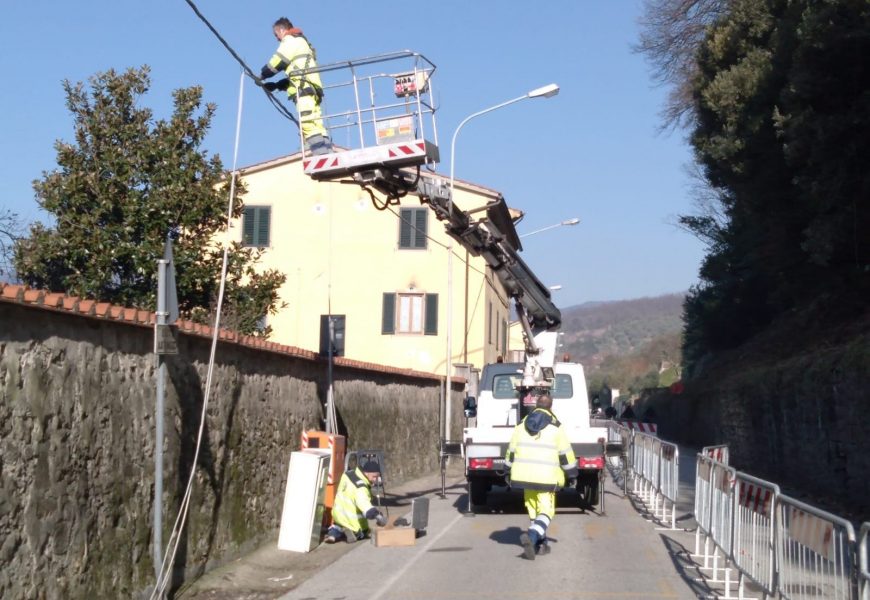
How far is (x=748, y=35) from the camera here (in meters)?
28.2

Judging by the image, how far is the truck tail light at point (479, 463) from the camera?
54.9 ft

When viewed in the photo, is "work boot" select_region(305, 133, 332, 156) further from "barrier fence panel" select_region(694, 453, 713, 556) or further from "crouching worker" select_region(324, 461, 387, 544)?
"barrier fence panel" select_region(694, 453, 713, 556)

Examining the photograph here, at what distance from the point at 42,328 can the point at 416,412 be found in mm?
18261

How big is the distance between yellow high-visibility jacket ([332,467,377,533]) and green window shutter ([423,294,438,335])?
75.4 feet

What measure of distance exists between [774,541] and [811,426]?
12.5 metres

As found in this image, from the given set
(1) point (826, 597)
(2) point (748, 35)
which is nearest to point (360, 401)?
(1) point (826, 597)

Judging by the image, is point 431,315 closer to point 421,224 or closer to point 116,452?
point 421,224

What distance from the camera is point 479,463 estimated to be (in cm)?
1675

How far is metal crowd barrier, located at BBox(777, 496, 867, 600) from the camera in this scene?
21.9 feet

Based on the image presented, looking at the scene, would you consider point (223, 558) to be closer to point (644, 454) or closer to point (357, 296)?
point (644, 454)

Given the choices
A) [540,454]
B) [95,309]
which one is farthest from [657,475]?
[95,309]

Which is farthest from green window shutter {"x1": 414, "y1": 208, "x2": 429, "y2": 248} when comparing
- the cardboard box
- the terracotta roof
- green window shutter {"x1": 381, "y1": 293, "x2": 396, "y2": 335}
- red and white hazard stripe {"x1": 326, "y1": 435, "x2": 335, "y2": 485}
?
the cardboard box

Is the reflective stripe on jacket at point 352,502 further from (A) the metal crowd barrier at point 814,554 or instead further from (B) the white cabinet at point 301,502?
(A) the metal crowd barrier at point 814,554

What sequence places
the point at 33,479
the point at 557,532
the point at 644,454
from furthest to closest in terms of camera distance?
1. the point at 644,454
2. the point at 557,532
3. the point at 33,479
